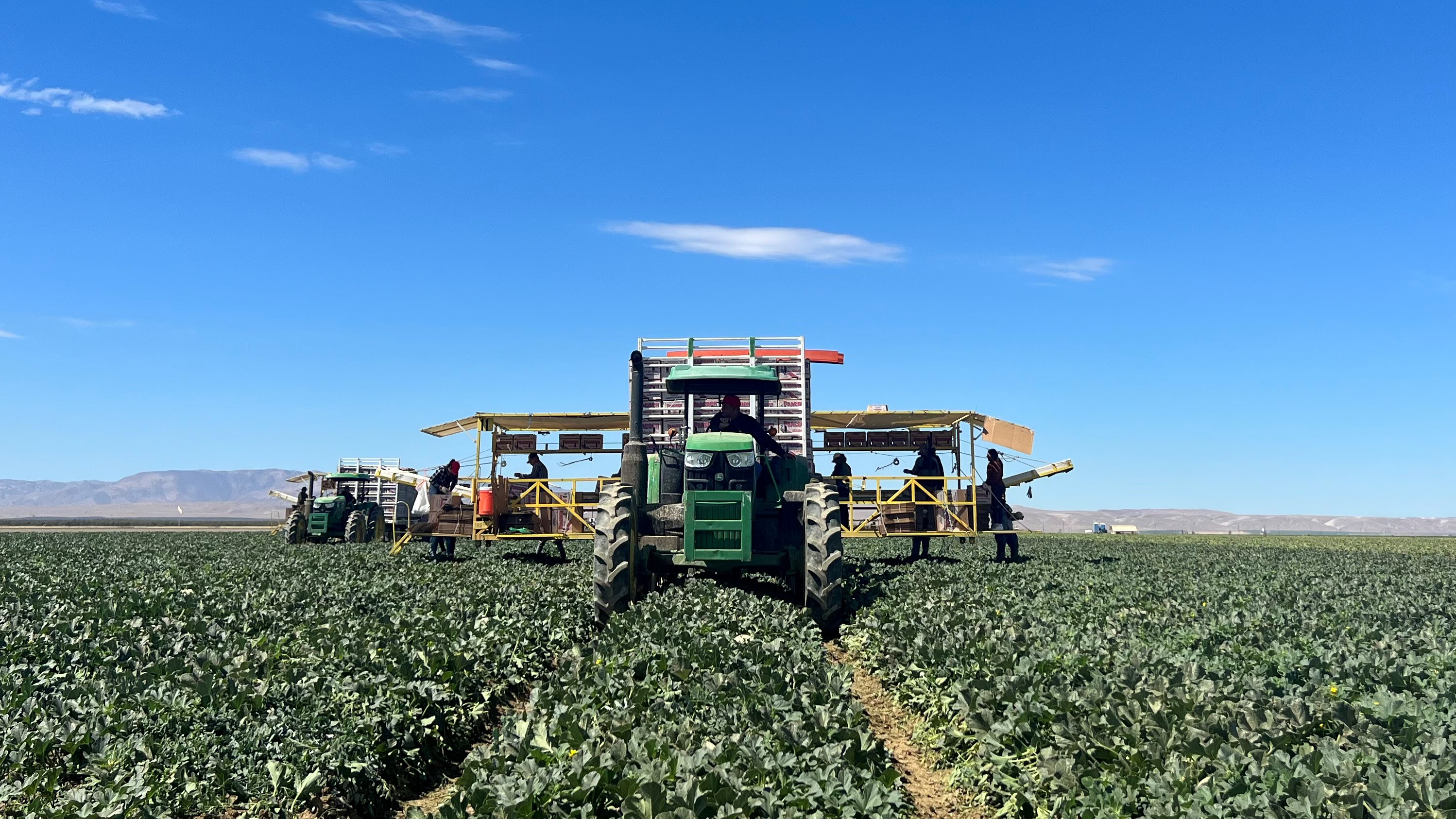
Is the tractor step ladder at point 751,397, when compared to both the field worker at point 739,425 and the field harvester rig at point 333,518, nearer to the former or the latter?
the field worker at point 739,425

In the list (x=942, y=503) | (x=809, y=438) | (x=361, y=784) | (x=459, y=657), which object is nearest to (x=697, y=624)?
(x=459, y=657)

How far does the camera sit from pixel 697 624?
978 cm

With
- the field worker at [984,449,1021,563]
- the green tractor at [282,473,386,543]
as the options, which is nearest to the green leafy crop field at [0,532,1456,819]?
the field worker at [984,449,1021,563]

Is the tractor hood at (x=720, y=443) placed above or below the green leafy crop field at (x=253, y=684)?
above

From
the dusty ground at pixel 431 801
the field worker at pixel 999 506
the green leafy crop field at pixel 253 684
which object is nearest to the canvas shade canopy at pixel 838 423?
the field worker at pixel 999 506

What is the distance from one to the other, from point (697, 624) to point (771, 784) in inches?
179

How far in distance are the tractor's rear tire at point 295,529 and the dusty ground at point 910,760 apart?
1103 inches

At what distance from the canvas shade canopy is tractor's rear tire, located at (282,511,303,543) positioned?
11.9 meters

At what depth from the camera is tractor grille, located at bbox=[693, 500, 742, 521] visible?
11.6 meters

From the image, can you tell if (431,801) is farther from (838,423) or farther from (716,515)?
(838,423)

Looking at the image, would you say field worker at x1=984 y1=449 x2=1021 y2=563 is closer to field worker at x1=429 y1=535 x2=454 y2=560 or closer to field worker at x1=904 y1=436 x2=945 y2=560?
field worker at x1=904 y1=436 x2=945 y2=560

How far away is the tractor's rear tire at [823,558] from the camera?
449 inches

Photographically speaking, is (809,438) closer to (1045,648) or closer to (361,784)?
(1045,648)

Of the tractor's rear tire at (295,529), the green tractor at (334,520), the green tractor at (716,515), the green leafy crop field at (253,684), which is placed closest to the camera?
the green leafy crop field at (253,684)
